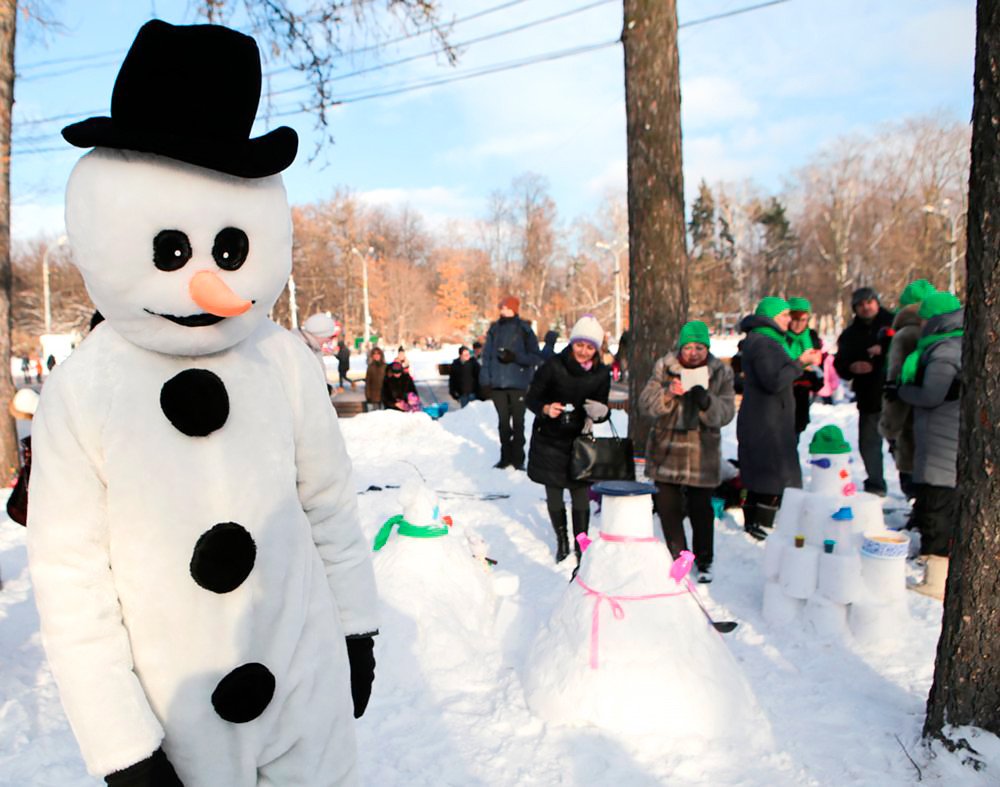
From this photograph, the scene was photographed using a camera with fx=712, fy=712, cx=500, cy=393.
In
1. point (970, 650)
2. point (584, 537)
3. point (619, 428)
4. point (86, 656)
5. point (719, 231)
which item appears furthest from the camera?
point (719, 231)

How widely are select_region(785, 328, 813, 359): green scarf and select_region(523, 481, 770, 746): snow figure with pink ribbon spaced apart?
137 inches

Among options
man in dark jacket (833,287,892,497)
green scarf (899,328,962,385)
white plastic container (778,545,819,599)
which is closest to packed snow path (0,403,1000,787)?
white plastic container (778,545,819,599)

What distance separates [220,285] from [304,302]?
2087 inches

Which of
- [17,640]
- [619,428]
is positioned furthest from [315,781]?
[619,428]

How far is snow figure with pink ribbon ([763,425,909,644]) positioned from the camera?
3.89 metres

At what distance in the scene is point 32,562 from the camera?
1308 millimetres

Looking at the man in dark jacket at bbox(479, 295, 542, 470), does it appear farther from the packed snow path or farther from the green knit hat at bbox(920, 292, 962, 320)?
the green knit hat at bbox(920, 292, 962, 320)

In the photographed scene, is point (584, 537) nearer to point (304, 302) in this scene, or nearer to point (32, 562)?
point (32, 562)

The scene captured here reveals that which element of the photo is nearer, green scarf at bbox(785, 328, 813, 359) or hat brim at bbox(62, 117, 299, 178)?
hat brim at bbox(62, 117, 299, 178)

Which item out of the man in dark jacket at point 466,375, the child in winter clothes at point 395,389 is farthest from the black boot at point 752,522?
the man in dark jacket at point 466,375

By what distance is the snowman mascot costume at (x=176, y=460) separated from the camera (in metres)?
1.29

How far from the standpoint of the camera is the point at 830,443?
4.33 m

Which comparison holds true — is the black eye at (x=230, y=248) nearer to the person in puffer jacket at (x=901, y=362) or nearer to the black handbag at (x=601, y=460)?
the black handbag at (x=601, y=460)

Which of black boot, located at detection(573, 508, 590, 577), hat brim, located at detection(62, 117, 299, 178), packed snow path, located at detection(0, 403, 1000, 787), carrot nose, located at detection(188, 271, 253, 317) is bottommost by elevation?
packed snow path, located at detection(0, 403, 1000, 787)
